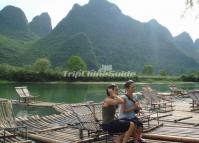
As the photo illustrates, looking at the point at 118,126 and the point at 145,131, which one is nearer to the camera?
the point at 118,126

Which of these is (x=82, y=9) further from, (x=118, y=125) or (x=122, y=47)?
(x=118, y=125)

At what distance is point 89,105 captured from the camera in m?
9.09

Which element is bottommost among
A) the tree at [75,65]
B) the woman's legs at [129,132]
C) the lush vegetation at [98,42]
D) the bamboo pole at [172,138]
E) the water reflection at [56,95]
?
the water reflection at [56,95]

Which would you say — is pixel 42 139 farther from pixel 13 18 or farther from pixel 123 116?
pixel 13 18

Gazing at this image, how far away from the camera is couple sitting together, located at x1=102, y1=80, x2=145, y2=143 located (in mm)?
7051

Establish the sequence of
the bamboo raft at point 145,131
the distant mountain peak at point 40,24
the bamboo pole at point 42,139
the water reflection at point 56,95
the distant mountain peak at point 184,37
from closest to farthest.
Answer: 1. the bamboo raft at point 145,131
2. the bamboo pole at point 42,139
3. the water reflection at point 56,95
4. the distant mountain peak at point 40,24
5. the distant mountain peak at point 184,37

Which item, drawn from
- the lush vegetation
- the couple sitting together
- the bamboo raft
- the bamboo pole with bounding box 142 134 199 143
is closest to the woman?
the couple sitting together

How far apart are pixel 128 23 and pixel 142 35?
694 centimetres

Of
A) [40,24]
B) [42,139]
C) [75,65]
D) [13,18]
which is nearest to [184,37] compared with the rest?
[40,24]

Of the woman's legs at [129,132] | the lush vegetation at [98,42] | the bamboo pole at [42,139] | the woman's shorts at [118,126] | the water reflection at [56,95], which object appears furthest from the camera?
the lush vegetation at [98,42]

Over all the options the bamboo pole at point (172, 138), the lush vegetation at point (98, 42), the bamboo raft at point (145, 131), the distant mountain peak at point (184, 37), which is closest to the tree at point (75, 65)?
the lush vegetation at point (98, 42)

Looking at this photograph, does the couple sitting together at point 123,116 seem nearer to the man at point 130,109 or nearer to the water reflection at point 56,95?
Answer: the man at point 130,109

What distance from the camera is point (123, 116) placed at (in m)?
7.34

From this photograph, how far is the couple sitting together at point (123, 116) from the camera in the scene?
7.05 m
